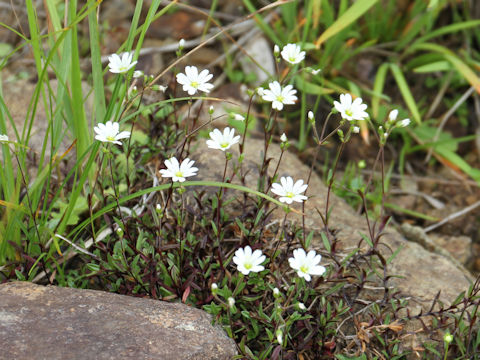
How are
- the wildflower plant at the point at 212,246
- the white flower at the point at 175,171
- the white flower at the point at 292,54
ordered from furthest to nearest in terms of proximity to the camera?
1. the white flower at the point at 292,54
2. the wildflower plant at the point at 212,246
3. the white flower at the point at 175,171

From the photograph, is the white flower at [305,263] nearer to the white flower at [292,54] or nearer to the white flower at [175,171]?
the white flower at [175,171]

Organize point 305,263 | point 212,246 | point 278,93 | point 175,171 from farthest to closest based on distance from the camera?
point 212,246
point 278,93
point 175,171
point 305,263

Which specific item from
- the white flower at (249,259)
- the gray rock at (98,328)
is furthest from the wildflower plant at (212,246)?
the gray rock at (98,328)

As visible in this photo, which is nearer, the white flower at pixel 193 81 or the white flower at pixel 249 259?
the white flower at pixel 249 259

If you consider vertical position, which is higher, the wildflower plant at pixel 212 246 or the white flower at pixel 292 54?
the white flower at pixel 292 54

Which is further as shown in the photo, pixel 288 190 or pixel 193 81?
pixel 193 81

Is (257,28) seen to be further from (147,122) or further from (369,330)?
(369,330)

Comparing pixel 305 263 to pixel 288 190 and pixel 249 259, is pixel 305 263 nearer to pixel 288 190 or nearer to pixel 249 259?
pixel 249 259

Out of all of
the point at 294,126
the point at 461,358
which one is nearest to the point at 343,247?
the point at 461,358

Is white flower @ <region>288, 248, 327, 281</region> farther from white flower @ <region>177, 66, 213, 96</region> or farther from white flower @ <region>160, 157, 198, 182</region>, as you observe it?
white flower @ <region>177, 66, 213, 96</region>

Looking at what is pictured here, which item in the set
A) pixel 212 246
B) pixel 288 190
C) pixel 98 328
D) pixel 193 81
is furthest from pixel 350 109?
pixel 98 328
